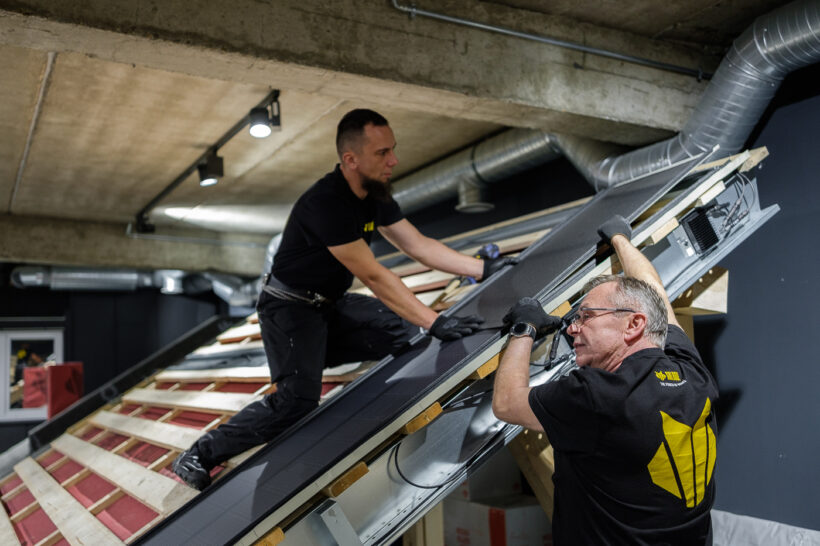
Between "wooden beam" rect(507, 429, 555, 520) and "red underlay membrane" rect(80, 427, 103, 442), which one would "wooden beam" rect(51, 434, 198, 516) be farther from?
"wooden beam" rect(507, 429, 555, 520)

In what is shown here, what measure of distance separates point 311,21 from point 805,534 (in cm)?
403

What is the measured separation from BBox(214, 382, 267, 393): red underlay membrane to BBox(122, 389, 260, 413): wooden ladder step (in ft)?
0.28

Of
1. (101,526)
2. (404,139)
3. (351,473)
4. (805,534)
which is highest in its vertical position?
(404,139)

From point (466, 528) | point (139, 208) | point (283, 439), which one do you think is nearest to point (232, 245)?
point (139, 208)

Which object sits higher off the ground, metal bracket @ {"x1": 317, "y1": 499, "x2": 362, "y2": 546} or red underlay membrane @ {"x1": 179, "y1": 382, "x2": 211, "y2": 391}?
red underlay membrane @ {"x1": 179, "y1": 382, "x2": 211, "y2": 391}

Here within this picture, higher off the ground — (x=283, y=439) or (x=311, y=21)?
(x=311, y=21)

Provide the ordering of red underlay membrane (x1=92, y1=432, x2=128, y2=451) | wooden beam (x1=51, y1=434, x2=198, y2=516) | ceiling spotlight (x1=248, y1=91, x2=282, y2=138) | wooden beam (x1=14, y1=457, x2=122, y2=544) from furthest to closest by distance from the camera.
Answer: red underlay membrane (x1=92, y1=432, x2=128, y2=451), ceiling spotlight (x1=248, y1=91, x2=282, y2=138), wooden beam (x1=14, y1=457, x2=122, y2=544), wooden beam (x1=51, y1=434, x2=198, y2=516)

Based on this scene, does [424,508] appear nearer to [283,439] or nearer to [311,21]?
[283,439]

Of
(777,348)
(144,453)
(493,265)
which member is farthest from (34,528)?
(777,348)

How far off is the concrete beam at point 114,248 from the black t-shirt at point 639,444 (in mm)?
8964

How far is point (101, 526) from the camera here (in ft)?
12.2

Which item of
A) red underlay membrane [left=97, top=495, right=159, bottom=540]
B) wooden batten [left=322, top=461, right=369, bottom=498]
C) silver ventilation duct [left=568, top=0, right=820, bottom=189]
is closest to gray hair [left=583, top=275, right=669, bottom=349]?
wooden batten [left=322, top=461, right=369, bottom=498]

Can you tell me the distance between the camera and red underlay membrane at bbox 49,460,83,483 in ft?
18.2

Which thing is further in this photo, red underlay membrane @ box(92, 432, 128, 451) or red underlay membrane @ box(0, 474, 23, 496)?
red underlay membrane @ box(0, 474, 23, 496)
